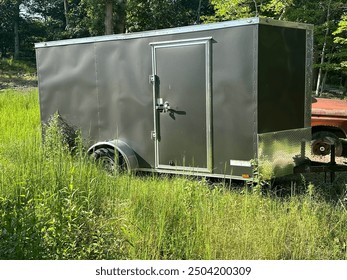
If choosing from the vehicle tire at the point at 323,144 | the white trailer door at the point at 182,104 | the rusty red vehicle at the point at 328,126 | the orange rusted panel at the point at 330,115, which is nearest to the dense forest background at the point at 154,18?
the orange rusted panel at the point at 330,115

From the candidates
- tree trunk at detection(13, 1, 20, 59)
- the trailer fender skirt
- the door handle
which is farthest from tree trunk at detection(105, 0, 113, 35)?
the door handle

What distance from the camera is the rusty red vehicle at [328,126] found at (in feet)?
29.9

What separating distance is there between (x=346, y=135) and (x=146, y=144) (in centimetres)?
467

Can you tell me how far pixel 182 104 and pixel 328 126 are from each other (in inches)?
171

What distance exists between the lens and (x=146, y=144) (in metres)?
6.82

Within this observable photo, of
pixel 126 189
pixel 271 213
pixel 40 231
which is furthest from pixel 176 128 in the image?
pixel 40 231

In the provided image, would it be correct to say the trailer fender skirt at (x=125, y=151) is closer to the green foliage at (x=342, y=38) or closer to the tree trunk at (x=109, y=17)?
the green foliage at (x=342, y=38)

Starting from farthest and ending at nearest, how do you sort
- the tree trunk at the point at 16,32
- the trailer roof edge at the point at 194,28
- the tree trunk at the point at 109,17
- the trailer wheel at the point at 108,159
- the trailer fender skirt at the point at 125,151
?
1. the tree trunk at the point at 16,32
2. the tree trunk at the point at 109,17
3. the trailer wheel at the point at 108,159
4. the trailer fender skirt at the point at 125,151
5. the trailer roof edge at the point at 194,28

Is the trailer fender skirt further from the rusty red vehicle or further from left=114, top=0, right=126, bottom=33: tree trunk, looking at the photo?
left=114, top=0, right=126, bottom=33: tree trunk

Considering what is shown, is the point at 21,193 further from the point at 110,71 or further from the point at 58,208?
the point at 110,71

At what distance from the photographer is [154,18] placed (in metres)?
34.8

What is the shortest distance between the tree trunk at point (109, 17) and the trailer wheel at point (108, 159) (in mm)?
26229

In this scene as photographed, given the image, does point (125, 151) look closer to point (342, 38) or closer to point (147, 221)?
point (147, 221)

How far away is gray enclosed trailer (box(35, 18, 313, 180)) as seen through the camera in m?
5.77
